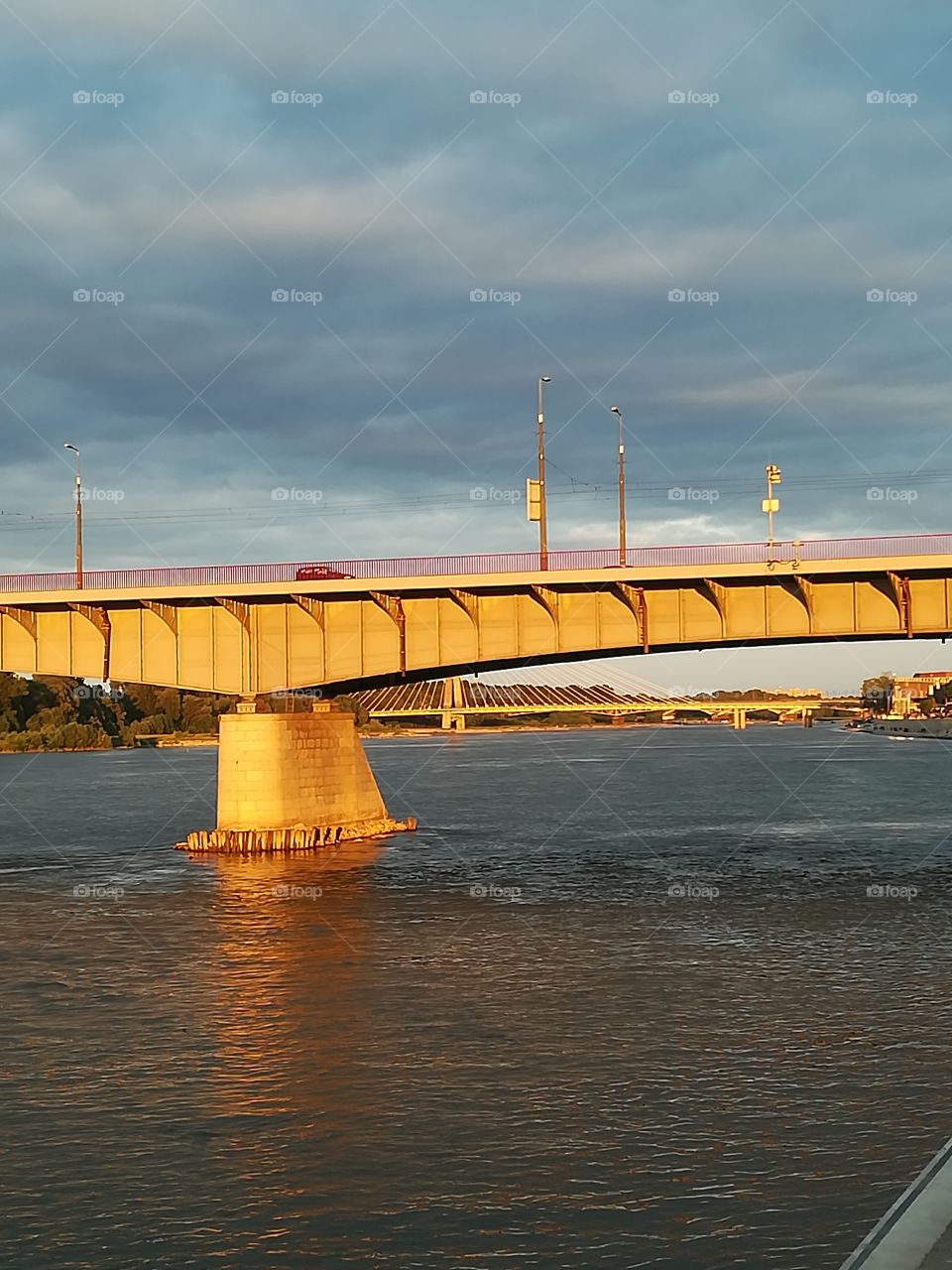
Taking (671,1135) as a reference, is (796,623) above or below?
above

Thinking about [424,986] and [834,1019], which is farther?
[424,986]

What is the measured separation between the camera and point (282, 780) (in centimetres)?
6106

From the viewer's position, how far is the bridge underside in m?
53.2

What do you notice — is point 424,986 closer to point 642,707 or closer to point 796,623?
point 796,623

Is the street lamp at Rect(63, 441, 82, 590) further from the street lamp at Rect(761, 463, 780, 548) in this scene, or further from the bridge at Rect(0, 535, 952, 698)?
the street lamp at Rect(761, 463, 780, 548)

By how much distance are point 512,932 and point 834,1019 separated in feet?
46.1

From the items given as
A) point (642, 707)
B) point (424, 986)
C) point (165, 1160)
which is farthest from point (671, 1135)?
point (642, 707)

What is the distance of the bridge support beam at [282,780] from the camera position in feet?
195

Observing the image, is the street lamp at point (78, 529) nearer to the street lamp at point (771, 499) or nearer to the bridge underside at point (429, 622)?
the bridge underside at point (429, 622)

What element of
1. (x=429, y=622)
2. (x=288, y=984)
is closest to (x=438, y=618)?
(x=429, y=622)

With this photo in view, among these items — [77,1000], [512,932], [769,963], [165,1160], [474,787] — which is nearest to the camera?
[165,1160]

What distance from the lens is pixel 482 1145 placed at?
20938mm

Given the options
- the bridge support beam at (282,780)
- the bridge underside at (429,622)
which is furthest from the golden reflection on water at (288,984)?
the bridge underside at (429,622)

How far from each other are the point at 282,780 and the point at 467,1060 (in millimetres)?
35834
